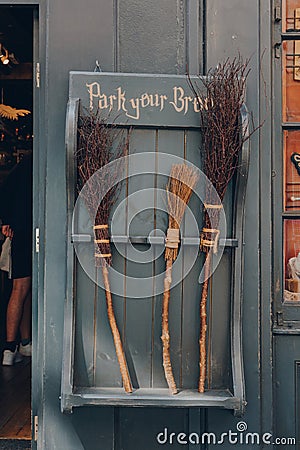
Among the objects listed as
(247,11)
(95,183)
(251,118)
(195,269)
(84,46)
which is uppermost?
(247,11)

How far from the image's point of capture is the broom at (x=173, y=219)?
2.67 metres

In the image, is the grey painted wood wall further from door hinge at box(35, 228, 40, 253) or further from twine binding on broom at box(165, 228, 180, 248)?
twine binding on broom at box(165, 228, 180, 248)

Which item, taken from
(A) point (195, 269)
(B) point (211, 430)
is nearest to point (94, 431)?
(B) point (211, 430)

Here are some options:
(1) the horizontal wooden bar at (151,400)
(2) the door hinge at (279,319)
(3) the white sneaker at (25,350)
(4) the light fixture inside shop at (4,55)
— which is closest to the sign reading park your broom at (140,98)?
(2) the door hinge at (279,319)

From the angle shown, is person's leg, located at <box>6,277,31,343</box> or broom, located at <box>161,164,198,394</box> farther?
person's leg, located at <box>6,277,31,343</box>

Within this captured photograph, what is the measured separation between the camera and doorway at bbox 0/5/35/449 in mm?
3697

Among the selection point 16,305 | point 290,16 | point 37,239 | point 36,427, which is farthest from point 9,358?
point 290,16

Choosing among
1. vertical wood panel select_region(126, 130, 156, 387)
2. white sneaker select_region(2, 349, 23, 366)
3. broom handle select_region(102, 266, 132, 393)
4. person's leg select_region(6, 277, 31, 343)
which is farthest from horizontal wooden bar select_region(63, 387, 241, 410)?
white sneaker select_region(2, 349, 23, 366)

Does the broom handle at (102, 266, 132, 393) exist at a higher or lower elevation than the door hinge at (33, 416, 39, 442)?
higher

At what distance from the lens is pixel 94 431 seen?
2787 millimetres

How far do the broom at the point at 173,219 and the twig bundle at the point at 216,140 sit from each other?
0.09 m

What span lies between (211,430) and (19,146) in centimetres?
449

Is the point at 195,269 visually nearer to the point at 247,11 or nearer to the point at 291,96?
the point at 291,96

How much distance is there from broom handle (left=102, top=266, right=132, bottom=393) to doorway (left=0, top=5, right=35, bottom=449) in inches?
42.8
